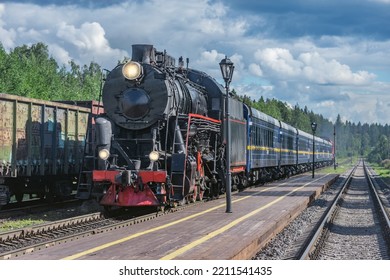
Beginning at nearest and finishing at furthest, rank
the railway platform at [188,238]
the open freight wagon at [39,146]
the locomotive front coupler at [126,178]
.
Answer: the railway platform at [188,238] < the locomotive front coupler at [126,178] < the open freight wagon at [39,146]

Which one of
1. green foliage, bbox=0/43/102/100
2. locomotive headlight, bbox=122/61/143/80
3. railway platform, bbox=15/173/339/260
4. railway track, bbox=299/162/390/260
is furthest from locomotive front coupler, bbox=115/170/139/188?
green foliage, bbox=0/43/102/100

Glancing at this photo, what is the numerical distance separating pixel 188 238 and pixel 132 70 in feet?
20.5

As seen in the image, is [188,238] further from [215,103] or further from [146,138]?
[215,103]

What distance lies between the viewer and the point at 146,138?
1584 centimetres

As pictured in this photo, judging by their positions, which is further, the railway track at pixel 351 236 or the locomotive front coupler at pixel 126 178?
the locomotive front coupler at pixel 126 178

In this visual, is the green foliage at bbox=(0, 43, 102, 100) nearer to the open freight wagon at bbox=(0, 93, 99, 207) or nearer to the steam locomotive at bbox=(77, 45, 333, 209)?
the open freight wagon at bbox=(0, 93, 99, 207)

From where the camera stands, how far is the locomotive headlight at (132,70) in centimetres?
1544

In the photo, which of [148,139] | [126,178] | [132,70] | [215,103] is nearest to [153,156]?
[148,139]

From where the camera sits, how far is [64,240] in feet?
35.5

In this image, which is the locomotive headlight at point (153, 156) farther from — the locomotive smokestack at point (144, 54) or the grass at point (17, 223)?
the grass at point (17, 223)

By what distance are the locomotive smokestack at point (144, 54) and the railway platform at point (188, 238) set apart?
4384 millimetres

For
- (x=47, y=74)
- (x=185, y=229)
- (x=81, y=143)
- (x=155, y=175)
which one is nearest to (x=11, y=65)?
(x=47, y=74)

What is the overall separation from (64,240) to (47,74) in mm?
51576

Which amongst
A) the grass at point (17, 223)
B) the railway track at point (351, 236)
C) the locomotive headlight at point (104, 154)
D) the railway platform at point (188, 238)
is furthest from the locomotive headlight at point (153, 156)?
the railway track at point (351, 236)
